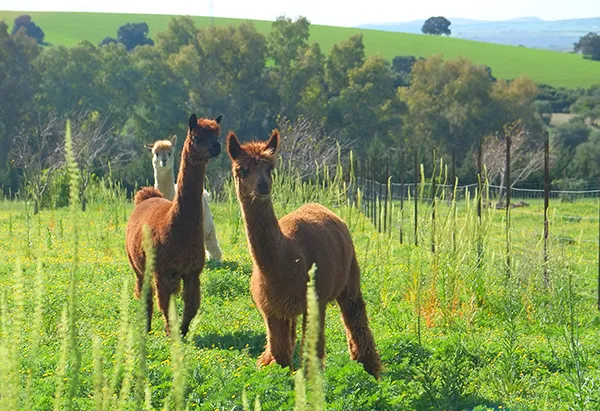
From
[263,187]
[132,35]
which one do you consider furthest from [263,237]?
[132,35]

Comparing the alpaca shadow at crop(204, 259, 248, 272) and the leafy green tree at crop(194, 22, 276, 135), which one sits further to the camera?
the leafy green tree at crop(194, 22, 276, 135)

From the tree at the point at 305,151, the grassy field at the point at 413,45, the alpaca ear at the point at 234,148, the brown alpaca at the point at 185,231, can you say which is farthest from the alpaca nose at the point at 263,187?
the grassy field at the point at 413,45

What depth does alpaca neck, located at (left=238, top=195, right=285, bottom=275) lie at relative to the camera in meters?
5.45

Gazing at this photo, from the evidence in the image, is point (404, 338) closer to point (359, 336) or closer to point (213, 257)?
point (359, 336)

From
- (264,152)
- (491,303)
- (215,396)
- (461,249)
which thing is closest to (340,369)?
(215,396)

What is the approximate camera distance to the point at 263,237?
17.9 feet

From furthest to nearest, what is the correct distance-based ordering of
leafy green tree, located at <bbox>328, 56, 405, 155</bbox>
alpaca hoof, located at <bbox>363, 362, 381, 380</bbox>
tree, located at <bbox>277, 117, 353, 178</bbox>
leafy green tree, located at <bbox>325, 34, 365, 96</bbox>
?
leafy green tree, located at <bbox>325, 34, 365, 96</bbox> < leafy green tree, located at <bbox>328, 56, 405, 155</bbox> < tree, located at <bbox>277, 117, 353, 178</bbox> < alpaca hoof, located at <bbox>363, 362, 381, 380</bbox>

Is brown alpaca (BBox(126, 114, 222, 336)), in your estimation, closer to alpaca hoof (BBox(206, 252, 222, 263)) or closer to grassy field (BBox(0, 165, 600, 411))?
grassy field (BBox(0, 165, 600, 411))

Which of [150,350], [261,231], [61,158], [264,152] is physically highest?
[264,152]

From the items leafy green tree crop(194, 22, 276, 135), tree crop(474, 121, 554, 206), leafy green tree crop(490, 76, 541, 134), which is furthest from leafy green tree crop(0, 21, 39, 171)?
leafy green tree crop(490, 76, 541, 134)

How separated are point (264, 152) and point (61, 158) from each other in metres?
30.8

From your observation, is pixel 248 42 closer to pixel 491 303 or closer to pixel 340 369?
pixel 491 303

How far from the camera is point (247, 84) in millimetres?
51656

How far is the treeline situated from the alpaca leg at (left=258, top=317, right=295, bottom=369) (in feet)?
116
